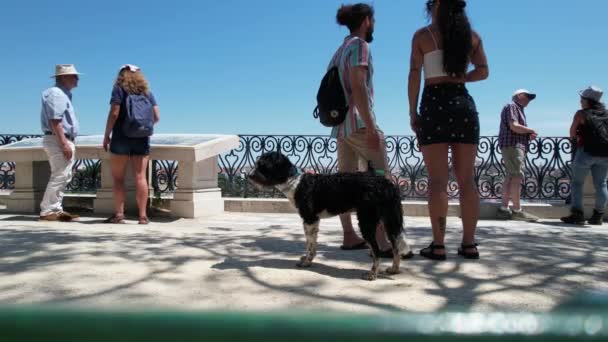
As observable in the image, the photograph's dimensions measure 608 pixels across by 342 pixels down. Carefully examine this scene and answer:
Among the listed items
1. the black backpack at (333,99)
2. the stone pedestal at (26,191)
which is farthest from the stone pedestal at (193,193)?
the black backpack at (333,99)

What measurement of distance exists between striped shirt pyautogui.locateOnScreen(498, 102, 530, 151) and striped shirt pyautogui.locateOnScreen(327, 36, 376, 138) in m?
4.44

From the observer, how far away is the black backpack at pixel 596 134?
284 inches

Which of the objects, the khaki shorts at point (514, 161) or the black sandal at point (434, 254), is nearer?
the black sandal at point (434, 254)

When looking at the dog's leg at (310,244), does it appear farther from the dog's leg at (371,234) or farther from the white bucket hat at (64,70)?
the white bucket hat at (64,70)

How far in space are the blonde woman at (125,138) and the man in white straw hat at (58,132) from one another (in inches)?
24.5

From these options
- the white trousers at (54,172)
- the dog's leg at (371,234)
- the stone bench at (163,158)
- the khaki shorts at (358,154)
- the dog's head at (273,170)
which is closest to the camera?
the dog's leg at (371,234)

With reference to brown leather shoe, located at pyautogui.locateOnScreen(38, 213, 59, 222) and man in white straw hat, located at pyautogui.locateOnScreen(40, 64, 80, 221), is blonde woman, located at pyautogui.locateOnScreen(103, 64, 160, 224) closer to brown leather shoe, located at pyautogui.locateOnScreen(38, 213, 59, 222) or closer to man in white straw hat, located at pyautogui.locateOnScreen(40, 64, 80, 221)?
man in white straw hat, located at pyautogui.locateOnScreen(40, 64, 80, 221)

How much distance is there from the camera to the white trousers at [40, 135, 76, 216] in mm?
6816

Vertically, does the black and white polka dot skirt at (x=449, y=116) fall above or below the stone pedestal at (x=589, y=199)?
above

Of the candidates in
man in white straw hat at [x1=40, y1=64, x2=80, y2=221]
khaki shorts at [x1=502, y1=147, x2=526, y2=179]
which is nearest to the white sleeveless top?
khaki shorts at [x1=502, y1=147, x2=526, y2=179]

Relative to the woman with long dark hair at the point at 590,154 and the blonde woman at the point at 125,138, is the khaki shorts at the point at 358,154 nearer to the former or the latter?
the blonde woman at the point at 125,138

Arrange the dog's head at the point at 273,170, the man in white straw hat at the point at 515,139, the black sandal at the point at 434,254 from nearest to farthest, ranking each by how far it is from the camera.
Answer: the dog's head at the point at 273,170, the black sandal at the point at 434,254, the man in white straw hat at the point at 515,139

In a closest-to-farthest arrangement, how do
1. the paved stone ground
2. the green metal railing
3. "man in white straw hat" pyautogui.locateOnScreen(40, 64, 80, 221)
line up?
the green metal railing < the paved stone ground < "man in white straw hat" pyautogui.locateOnScreen(40, 64, 80, 221)

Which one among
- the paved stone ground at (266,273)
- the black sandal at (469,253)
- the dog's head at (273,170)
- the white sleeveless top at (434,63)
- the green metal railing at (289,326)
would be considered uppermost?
the white sleeveless top at (434,63)
